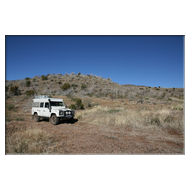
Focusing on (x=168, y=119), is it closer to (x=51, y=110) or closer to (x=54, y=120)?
(x=54, y=120)

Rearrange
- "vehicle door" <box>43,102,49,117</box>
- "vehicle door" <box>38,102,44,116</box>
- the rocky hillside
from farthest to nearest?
1. the rocky hillside
2. "vehicle door" <box>38,102,44,116</box>
3. "vehicle door" <box>43,102,49,117</box>

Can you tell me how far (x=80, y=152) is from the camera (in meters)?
3.90

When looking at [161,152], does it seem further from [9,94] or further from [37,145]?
[9,94]

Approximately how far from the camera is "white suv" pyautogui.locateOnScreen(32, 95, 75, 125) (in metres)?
8.16

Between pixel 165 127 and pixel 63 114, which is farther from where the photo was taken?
pixel 63 114

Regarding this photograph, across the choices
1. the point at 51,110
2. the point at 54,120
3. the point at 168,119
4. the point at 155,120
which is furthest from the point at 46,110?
the point at 168,119

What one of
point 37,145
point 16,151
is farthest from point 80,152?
point 16,151

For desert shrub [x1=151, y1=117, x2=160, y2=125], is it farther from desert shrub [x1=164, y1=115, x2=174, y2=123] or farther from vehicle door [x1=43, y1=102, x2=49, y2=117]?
vehicle door [x1=43, y1=102, x2=49, y2=117]

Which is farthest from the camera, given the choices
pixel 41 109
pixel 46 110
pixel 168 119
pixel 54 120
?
pixel 41 109

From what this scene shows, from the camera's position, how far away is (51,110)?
8.45m

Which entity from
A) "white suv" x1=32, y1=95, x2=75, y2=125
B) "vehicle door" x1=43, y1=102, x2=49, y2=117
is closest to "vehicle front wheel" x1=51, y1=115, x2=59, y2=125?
"white suv" x1=32, y1=95, x2=75, y2=125

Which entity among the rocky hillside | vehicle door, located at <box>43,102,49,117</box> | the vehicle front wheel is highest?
the rocky hillside

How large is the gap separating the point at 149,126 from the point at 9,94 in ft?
87.8

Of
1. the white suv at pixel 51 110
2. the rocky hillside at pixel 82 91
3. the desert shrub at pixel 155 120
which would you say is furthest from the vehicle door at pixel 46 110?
the rocky hillside at pixel 82 91
